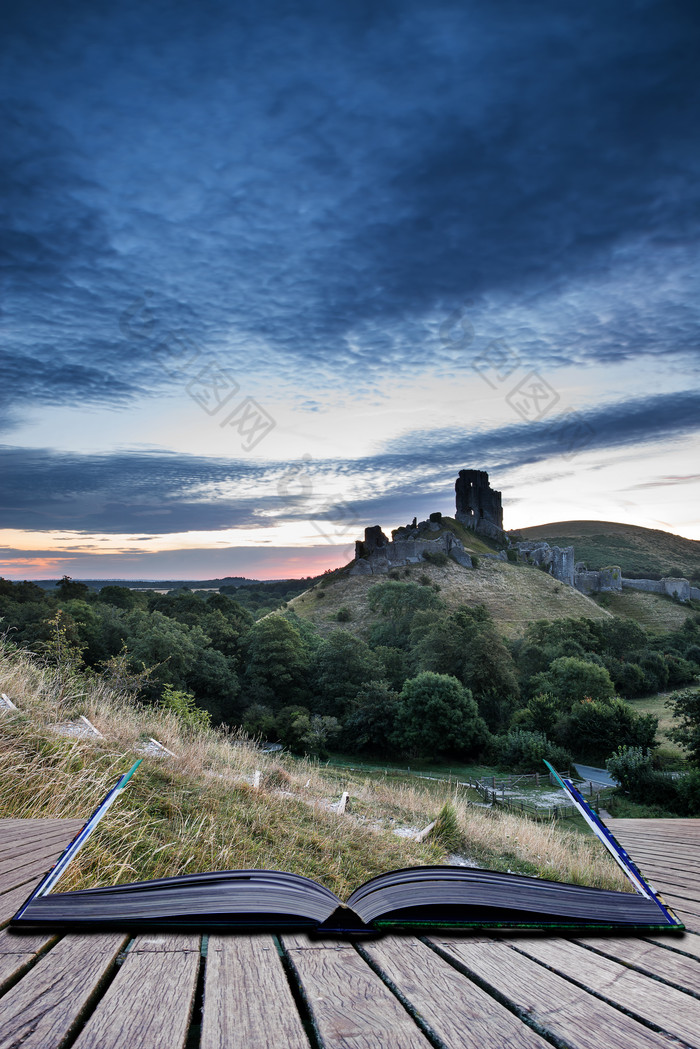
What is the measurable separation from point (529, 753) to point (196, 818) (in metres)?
22.2

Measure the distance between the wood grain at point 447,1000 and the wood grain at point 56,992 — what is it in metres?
0.60

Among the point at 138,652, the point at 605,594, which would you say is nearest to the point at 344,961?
the point at 138,652

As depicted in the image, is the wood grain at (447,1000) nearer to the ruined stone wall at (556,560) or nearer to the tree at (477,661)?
the tree at (477,661)

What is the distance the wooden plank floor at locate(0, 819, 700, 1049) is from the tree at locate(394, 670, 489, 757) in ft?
83.0

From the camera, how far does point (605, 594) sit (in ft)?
210

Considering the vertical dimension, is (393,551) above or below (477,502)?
below

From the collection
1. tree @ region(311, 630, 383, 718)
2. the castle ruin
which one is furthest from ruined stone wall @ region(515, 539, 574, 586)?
tree @ region(311, 630, 383, 718)

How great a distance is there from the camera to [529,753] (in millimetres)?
23781

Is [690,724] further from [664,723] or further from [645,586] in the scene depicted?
[645,586]

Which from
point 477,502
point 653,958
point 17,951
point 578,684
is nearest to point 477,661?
point 578,684

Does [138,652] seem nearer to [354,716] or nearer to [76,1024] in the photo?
[354,716]

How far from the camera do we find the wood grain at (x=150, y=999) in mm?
1002

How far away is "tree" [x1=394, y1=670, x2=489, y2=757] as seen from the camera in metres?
25.6

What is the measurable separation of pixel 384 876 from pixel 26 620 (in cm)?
2771
